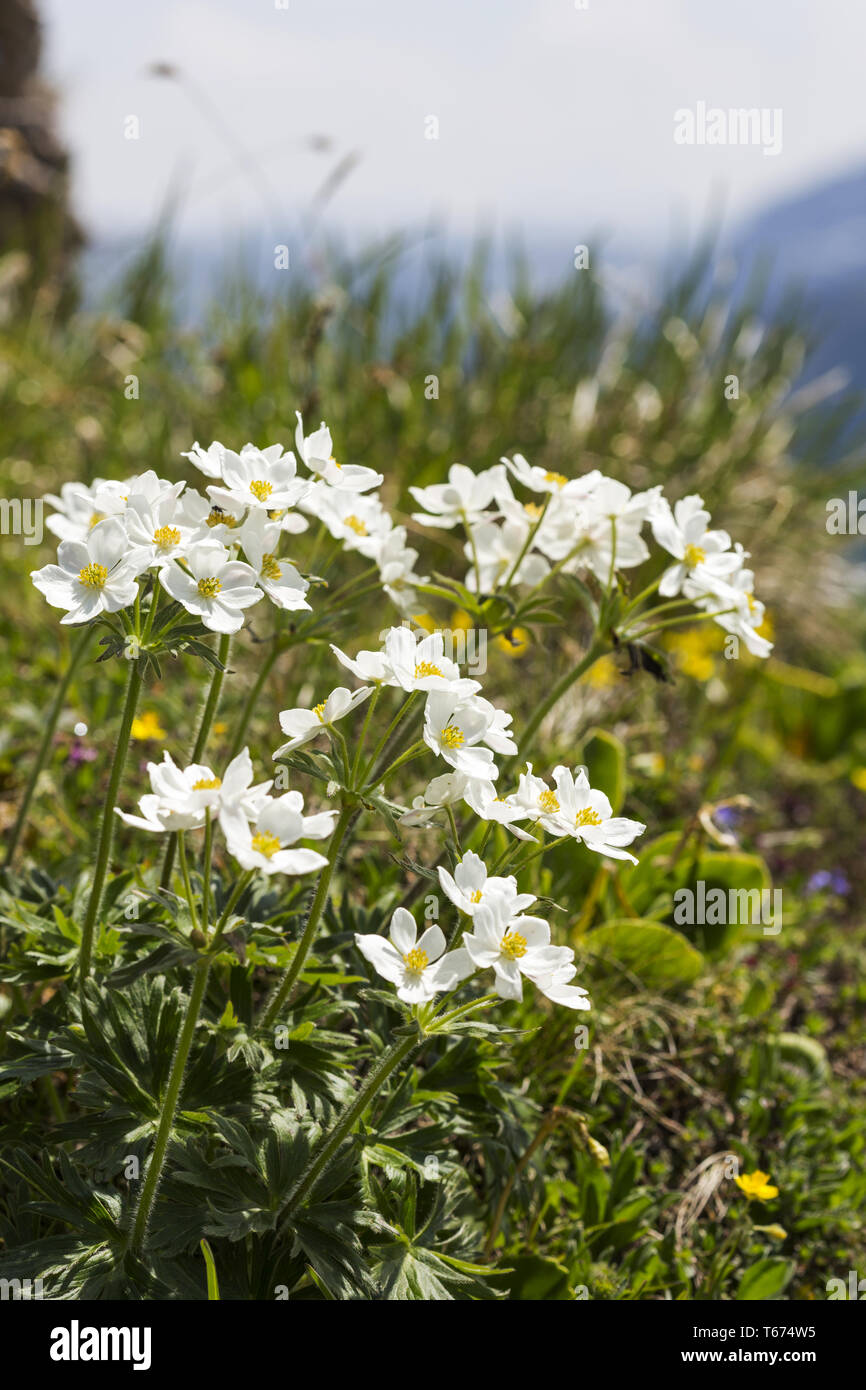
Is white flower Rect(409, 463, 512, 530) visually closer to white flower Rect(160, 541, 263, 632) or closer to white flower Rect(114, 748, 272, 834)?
white flower Rect(160, 541, 263, 632)

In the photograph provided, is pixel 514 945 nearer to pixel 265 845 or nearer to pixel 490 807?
pixel 490 807

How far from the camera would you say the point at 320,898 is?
4.97 feet

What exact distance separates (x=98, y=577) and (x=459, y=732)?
1.75 ft

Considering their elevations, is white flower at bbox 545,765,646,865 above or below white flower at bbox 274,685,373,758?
below

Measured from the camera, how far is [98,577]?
58.4 inches

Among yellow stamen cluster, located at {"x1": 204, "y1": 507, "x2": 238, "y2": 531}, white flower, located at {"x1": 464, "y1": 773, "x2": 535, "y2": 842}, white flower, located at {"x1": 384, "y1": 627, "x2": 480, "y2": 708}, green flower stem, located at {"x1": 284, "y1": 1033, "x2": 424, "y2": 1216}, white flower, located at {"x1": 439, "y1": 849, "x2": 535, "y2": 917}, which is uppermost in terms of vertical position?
yellow stamen cluster, located at {"x1": 204, "y1": 507, "x2": 238, "y2": 531}

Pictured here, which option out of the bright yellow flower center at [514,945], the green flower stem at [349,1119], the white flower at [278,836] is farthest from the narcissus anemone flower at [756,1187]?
the white flower at [278,836]

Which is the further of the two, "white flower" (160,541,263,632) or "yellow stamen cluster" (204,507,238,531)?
"yellow stamen cluster" (204,507,238,531)

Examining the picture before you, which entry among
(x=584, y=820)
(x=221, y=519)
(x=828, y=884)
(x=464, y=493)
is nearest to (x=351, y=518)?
(x=464, y=493)

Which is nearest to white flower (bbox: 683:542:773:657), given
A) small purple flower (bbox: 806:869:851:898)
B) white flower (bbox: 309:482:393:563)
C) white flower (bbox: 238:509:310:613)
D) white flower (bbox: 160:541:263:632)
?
white flower (bbox: 309:482:393:563)

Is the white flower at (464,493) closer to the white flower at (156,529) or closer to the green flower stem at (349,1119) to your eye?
the white flower at (156,529)

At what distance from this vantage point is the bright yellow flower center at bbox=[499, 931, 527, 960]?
4.47 feet

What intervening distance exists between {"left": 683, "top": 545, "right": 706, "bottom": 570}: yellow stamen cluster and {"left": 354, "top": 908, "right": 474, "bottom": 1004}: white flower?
32.7 inches

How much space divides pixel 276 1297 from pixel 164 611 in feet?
3.30
